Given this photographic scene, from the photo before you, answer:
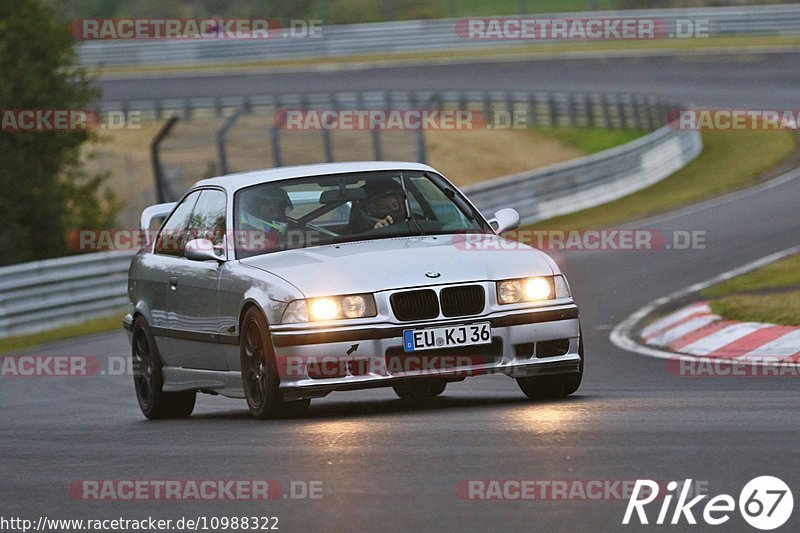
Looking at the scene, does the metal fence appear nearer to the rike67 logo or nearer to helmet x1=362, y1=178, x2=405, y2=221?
helmet x1=362, y1=178, x2=405, y2=221

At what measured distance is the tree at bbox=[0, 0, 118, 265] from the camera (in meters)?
27.4

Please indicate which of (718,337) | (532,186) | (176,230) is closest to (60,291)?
(532,186)

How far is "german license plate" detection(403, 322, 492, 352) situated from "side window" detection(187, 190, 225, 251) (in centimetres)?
171

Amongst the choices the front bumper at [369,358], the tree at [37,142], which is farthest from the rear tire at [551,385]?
the tree at [37,142]

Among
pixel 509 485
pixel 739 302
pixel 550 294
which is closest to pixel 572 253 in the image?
pixel 739 302

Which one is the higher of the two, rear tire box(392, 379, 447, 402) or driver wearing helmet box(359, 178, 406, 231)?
driver wearing helmet box(359, 178, 406, 231)

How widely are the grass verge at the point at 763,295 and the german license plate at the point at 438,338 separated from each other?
4.30 meters

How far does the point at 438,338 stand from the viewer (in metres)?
8.51

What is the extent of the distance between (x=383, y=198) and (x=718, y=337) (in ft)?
13.0

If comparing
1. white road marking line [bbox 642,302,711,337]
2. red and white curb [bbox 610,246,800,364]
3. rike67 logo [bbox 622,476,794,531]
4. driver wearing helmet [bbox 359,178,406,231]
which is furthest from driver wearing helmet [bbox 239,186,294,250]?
white road marking line [bbox 642,302,711,337]

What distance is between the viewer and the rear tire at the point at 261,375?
8641mm

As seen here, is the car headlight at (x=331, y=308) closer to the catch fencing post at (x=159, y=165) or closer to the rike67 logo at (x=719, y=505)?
the rike67 logo at (x=719, y=505)

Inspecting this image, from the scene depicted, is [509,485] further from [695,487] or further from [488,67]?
[488,67]

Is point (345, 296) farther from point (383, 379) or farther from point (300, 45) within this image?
point (300, 45)
